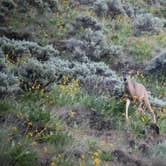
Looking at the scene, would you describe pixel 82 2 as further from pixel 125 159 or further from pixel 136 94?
pixel 125 159

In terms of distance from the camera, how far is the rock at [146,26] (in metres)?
15.3

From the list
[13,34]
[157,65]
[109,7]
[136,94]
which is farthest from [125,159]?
[109,7]

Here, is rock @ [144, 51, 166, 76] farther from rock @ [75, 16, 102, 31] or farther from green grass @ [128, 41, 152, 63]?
rock @ [75, 16, 102, 31]

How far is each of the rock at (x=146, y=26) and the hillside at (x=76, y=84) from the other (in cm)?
4

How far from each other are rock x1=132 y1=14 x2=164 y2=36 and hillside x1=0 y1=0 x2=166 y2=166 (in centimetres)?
4

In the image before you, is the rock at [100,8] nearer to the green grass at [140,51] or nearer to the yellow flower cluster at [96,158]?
the green grass at [140,51]

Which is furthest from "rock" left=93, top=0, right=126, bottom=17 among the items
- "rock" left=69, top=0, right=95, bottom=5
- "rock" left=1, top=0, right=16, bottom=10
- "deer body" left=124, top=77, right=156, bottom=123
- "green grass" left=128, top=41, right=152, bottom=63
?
"deer body" left=124, top=77, right=156, bottom=123

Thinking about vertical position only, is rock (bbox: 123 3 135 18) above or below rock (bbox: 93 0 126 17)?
below

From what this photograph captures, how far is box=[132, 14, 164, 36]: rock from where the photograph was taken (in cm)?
1533

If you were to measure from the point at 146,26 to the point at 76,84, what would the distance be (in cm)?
738

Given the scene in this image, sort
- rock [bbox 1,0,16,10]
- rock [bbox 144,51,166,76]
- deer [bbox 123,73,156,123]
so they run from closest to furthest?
deer [bbox 123,73,156,123] → rock [bbox 144,51,166,76] → rock [bbox 1,0,16,10]

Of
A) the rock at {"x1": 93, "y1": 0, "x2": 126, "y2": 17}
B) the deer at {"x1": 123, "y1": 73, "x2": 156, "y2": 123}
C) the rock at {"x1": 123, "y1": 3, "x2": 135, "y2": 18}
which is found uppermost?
the deer at {"x1": 123, "y1": 73, "x2": 156, "y2": 123}

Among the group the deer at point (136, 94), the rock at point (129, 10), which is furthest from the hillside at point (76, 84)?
the rock at point (129, 10)

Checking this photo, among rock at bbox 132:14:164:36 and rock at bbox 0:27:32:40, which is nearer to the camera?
rock at bbox 0:27:32:40
